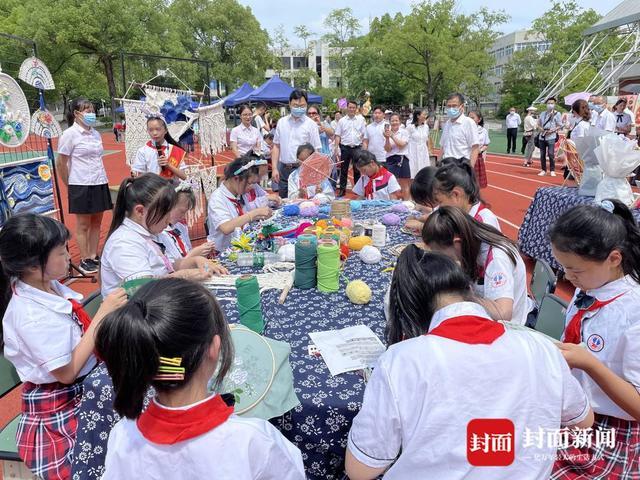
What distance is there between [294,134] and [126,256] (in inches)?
164

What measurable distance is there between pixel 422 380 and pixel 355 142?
8090mm

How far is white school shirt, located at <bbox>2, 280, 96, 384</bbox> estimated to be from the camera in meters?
1.58

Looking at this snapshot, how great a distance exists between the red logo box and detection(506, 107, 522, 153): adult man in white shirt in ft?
51.2

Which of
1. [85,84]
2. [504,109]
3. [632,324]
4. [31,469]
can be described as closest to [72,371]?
[31,469]

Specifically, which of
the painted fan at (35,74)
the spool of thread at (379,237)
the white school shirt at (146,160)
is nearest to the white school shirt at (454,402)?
the spool of thread at (379,237)

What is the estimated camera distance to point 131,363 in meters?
0.93

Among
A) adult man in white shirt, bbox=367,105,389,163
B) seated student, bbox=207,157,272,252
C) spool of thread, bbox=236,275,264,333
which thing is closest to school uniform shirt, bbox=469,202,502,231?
spool of thread, bbox=236,275,264,333

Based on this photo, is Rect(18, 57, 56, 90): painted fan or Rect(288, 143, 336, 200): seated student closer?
Rect(18, 57, 56, 90): painted fan

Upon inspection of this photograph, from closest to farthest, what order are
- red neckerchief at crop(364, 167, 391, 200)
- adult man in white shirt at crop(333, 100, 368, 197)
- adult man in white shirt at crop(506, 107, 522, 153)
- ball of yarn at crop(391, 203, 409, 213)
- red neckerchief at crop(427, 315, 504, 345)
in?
red neckerchief at crop(427, 315, 504, 345) → ball of yarn at crop(391, 203, 409, 213) → red neckerchief at crop(364, 167, 391, 200) → adult man in white shirt at crop(333, 100, 368, 197) → adult man in white shirt at crop(506, 107, 522, 153)

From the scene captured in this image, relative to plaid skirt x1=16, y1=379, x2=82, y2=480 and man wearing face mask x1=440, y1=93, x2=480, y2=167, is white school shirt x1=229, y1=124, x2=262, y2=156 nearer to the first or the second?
man wearing face mask x1=440, y1=93, x2=480, y2=167

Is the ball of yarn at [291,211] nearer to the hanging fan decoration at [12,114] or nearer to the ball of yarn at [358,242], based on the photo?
the ball of yarn at [358,242]

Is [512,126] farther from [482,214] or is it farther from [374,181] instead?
[482,214]

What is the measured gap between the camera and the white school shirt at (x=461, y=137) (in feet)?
19.1

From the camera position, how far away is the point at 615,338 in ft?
4.81
